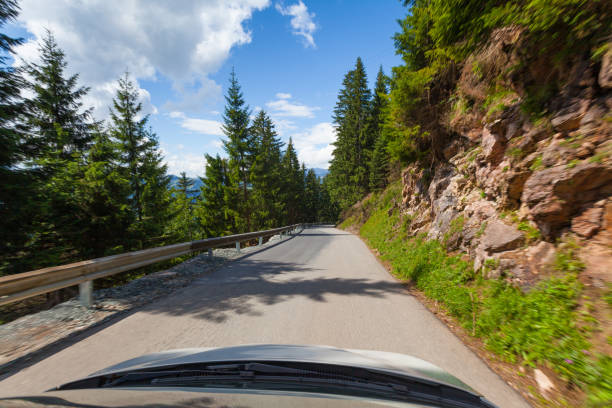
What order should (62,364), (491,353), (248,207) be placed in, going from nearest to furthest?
(62,364) → (491,353) → (248,207)

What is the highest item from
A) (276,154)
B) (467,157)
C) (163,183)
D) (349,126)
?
(349,126)

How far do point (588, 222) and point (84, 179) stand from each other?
1556 centimetres

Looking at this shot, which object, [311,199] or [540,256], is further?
[311,199]

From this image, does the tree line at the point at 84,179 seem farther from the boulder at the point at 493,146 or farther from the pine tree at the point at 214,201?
the boulder at the point at 493,146

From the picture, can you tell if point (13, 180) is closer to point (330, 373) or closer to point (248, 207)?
point (330, 373)

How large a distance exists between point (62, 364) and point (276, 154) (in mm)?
33724

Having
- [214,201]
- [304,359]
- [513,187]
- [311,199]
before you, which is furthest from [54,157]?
[311,199]

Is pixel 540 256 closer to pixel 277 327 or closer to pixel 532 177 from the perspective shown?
pixel 532 177

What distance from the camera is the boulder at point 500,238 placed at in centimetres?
424

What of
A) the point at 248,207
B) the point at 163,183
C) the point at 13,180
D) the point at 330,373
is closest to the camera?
the point at 330,373

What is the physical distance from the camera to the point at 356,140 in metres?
34.3

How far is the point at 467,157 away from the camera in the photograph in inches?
302

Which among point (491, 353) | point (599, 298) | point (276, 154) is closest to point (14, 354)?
point (491, 353)

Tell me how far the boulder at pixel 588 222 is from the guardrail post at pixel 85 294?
7.92 m
